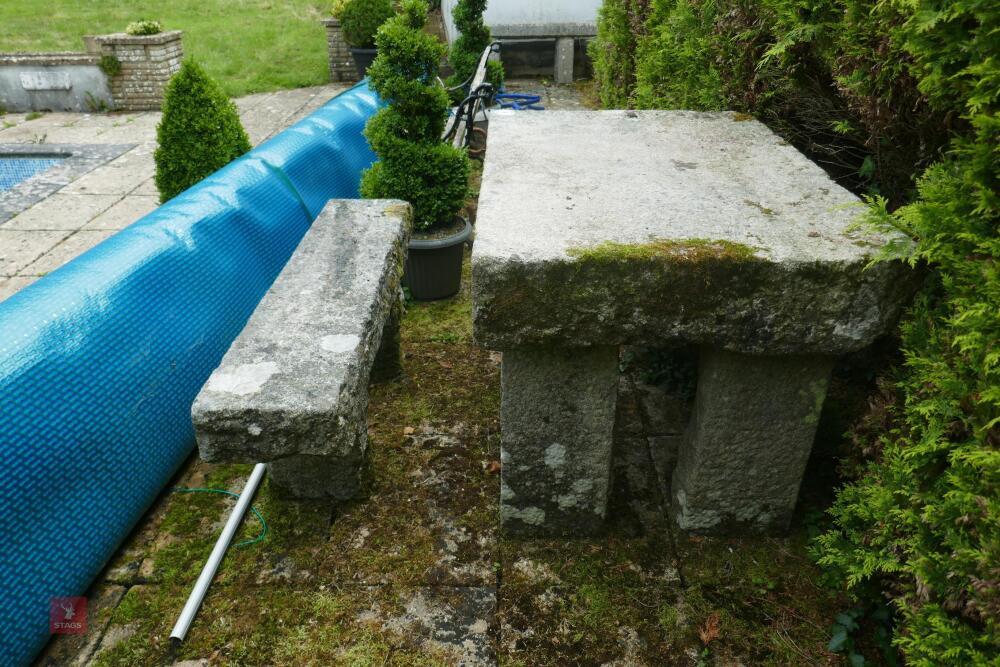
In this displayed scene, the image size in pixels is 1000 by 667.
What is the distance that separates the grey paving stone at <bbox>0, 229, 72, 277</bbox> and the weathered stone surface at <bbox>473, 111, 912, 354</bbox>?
5033 mm

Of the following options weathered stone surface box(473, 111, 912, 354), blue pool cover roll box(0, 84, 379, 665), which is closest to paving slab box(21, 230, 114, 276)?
blue pool cover roll box(0, 84, 379, 665)

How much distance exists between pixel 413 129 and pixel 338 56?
8.94 meters

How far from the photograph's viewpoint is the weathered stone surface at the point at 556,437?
2396 millimetres

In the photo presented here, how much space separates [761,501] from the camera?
8.73 ft

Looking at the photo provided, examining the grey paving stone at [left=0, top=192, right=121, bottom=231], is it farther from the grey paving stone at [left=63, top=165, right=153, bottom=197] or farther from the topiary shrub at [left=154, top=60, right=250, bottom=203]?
the topiary shrub at [left=154, top=60, right=250, bottom=203]

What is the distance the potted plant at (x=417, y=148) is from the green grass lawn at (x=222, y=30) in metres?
8.02

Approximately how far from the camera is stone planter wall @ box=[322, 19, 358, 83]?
1198 cm

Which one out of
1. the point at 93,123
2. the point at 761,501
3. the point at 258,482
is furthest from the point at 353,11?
the point at 761,501

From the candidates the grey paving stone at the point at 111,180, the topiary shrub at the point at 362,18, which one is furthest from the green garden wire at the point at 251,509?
the topiary shrub at the point at 362,18

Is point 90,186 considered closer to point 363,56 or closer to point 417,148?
point 417,148

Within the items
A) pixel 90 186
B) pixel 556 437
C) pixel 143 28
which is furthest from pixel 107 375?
pixel 143 28

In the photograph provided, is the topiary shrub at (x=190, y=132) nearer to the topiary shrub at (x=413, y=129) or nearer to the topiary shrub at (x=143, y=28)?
the topiary shrub at (x=413, y=129)

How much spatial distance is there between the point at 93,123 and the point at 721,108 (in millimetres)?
9866

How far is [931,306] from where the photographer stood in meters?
1.98
